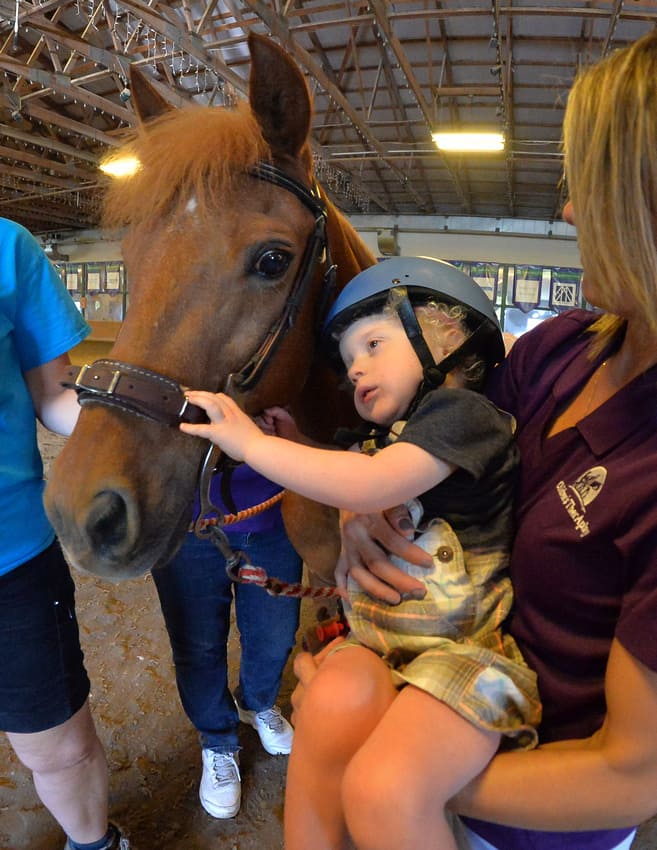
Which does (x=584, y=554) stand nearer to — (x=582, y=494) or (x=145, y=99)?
(x=582, y=494)

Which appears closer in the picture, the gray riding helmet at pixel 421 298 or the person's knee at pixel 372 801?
the person's knee at pixel 372 801

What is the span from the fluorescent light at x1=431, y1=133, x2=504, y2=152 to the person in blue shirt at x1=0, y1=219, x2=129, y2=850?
281 inches

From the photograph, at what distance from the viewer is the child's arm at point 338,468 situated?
3.15ft

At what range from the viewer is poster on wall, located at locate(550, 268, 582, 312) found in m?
9.34

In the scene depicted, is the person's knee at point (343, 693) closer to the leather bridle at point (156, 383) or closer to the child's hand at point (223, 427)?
the child's hand at point (223, 427)

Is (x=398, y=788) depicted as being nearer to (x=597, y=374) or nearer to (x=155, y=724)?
(x=597, y=374)

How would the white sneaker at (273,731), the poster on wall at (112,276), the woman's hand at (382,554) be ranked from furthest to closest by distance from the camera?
the poster on wall at (112,276) < the white sneaker at (273,731) < the woman's hand at (382,554)

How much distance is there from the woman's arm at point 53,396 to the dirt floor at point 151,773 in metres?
1.55

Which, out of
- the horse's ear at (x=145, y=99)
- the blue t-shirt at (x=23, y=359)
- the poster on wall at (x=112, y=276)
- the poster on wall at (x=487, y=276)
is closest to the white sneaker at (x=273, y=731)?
the blue t-shirt at (x=23, y=359)

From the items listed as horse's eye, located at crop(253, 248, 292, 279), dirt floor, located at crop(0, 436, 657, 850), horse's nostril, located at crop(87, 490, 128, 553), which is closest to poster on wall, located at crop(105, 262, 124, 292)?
dirt floor, located at crop(0, 436, 657, 850)

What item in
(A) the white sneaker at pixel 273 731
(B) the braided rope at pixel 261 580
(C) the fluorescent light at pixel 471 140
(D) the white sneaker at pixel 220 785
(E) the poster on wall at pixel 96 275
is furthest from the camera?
(E) the poster on wall at pixel 96 275

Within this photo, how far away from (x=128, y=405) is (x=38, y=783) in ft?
4.12

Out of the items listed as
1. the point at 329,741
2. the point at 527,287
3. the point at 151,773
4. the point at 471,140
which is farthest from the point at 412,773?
the point at 527,287

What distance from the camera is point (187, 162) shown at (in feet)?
3.81
